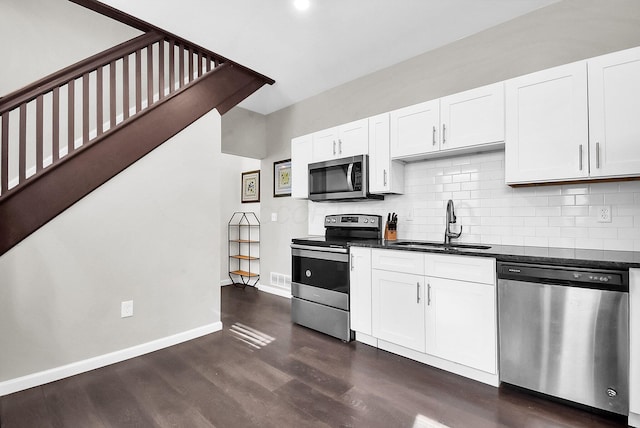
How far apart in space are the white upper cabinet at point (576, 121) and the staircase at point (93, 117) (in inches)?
110

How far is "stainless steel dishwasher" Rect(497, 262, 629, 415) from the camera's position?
165 cm

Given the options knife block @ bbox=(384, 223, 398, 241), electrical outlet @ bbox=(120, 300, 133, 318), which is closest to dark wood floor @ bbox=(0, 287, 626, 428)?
electrical outlet @ bbox=(120, 300, 133, 318)

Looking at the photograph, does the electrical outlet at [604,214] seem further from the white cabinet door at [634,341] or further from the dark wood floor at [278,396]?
the dark wood floor at [278,396]

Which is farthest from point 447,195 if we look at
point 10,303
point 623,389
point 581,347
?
point 10,303

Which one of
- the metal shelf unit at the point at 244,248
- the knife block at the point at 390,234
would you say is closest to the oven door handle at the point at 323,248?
the knife block at the point at 390,234

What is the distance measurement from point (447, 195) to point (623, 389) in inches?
66.3

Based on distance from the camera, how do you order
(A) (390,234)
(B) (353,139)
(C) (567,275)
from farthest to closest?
(B) (353,139), (A) (390,234), (C) (567,275)

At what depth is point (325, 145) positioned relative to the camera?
11.3 ft

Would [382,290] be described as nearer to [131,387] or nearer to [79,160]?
[131,387]

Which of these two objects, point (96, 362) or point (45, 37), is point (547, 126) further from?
point (45, 37)

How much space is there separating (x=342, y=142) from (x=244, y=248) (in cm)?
288

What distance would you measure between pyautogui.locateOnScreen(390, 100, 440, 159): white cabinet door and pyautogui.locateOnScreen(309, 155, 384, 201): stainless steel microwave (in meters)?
0.37

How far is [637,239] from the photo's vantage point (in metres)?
2.01

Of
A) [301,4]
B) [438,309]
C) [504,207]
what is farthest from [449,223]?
[301,4]
